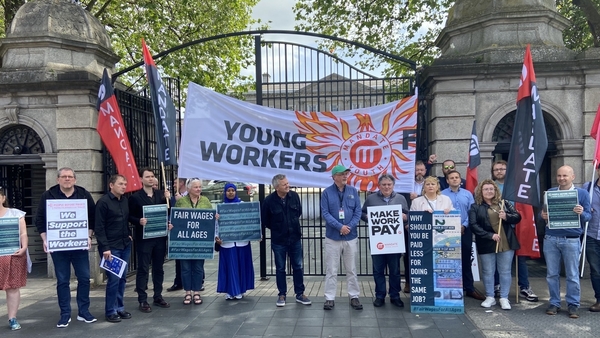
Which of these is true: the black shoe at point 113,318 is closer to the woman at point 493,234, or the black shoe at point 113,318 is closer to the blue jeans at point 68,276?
the blue jeans at point 68,276

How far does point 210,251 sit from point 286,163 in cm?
199

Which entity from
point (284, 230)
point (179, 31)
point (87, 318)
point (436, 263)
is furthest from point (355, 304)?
point (179, 31)

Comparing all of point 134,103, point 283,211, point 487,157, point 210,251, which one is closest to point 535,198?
point 487,157

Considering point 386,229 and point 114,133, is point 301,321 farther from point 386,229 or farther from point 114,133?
point 114,133

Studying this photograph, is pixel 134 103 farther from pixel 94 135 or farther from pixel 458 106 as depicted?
pixel 458 106

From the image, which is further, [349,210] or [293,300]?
[293,300]

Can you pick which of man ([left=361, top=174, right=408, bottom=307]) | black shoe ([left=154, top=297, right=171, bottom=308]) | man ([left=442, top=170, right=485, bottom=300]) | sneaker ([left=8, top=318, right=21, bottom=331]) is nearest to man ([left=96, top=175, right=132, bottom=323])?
black shoe ([left=154, top=297, right=171, bottom=308])

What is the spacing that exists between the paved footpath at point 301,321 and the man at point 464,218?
0.95 feet

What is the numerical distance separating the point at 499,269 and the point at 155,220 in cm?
494

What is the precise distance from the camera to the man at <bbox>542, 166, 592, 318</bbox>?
234 inches

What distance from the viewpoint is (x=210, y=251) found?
22.1 ft

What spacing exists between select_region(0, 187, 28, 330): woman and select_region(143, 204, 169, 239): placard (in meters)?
1.49

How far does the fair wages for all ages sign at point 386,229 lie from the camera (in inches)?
249

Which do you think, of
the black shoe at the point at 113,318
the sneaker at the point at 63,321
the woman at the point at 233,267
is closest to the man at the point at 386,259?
the woman at the point at 233,267
